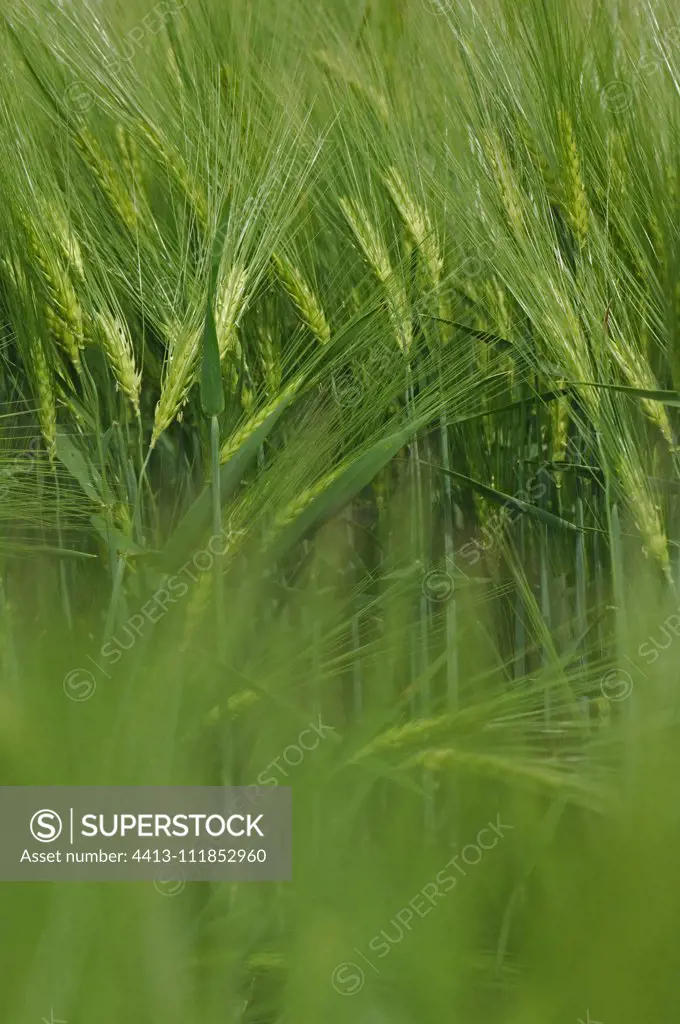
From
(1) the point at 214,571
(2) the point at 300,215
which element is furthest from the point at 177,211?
(1) the point at 214,571

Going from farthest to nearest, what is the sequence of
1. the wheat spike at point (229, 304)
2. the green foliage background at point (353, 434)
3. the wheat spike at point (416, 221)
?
the wheat spike at point (416, 221) < the wheat spike at point (229, 304) < the green foliage background at point (353, 434)

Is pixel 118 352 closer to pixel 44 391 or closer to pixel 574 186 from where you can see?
pixel 44 391

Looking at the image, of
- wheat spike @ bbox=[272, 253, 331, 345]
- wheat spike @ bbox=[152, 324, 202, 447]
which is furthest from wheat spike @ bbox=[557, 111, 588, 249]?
wheat spike @ bbox=[152, 324, 202, 447]

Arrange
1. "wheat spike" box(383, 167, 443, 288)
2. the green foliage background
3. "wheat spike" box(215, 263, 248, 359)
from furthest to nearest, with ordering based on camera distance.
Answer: "wheat spike" box(383, 167, 443, 288) < "wheat spike" box(215, 263, 248, 359) < the green foliage background

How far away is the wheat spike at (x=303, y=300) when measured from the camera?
89 cm

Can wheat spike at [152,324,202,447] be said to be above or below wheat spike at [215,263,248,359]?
below

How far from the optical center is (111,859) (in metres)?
0.75

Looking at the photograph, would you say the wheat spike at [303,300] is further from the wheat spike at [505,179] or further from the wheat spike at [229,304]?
the wheat spike at [505,179]

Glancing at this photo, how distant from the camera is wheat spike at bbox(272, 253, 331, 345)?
0.89 metres

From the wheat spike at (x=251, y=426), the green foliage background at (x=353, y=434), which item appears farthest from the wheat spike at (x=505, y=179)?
the wheat spike at (x=251, y=426)

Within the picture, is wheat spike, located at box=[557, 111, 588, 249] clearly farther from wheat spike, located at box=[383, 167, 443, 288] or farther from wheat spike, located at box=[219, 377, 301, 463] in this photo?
wheat spike, located at box=[219, 377, 301, 463]

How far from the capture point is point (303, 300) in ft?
2.94

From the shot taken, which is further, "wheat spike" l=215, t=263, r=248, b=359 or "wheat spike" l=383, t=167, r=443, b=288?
"wheat spike" l=383, t=167, r=443, b=288

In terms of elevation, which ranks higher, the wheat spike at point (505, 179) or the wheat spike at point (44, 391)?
the wheat spike at point (505, 179)
